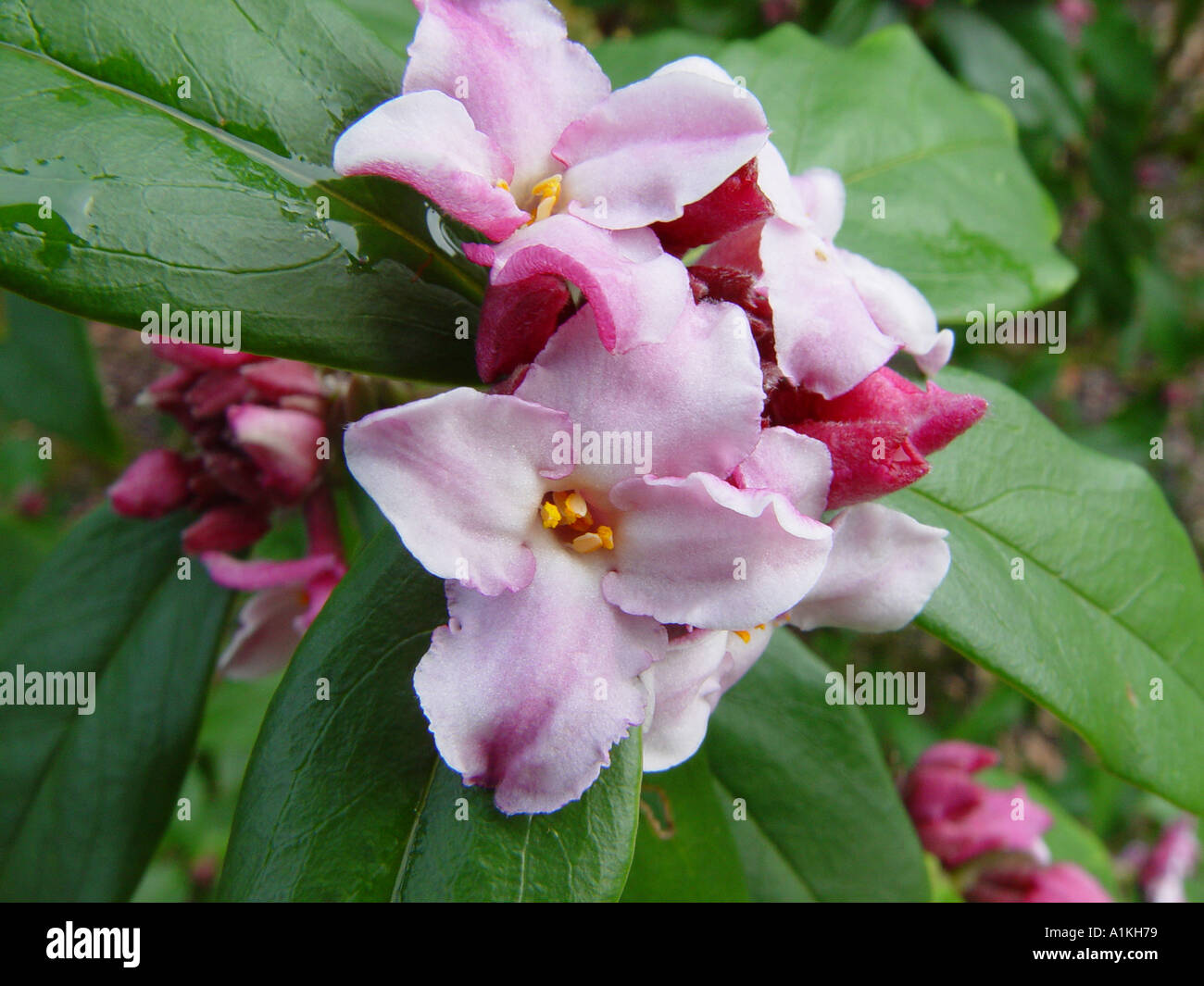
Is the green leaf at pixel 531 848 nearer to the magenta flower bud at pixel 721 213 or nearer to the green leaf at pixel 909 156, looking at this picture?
the magenta flower bud at pixel 721 213

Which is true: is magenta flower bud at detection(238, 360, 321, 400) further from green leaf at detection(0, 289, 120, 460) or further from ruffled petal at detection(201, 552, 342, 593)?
green leaf at detection(0, 289, 120, 460)

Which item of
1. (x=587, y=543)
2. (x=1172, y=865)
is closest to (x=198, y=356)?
(x=587, y=543)

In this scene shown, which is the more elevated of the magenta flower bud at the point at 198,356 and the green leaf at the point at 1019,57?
the green leaf at the point at 1019,57

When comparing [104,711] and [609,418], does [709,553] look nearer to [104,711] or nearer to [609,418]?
[609,418]

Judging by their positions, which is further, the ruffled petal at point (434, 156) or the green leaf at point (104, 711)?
the green leaf at point (104, 711)

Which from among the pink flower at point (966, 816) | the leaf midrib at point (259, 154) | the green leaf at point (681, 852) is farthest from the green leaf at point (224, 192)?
the pink flower at point (966, 816)
